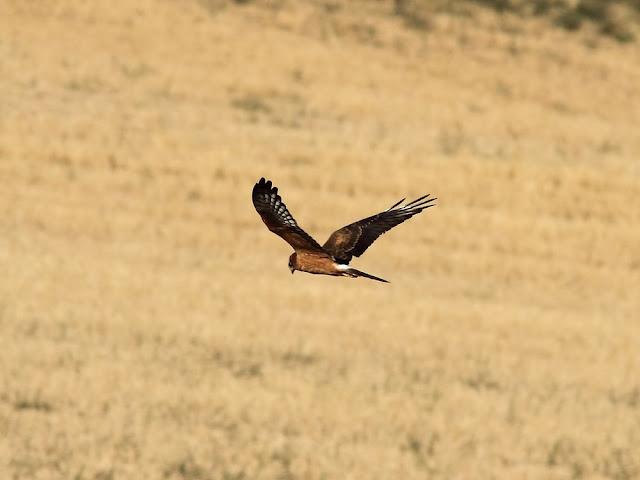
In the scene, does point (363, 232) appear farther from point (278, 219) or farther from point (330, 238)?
point (278, 219)

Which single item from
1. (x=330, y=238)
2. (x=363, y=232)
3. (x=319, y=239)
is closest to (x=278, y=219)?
(x=330, y=238)

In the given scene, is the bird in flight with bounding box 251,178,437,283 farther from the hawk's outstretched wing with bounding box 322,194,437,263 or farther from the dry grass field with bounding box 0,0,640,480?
the dry grass field with bounding box 0,0,640,480

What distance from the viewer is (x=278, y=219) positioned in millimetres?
4359

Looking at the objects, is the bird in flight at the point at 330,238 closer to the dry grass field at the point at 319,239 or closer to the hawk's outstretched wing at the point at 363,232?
the hawk's outstretched wing at the point at 363,232

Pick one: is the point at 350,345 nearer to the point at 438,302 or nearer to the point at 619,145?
the point at 438,302

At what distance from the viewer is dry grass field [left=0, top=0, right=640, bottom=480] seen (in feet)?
39.7

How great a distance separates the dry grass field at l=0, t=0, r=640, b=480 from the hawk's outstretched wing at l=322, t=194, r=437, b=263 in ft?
19.7

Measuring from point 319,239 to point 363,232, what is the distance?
14.6 meters

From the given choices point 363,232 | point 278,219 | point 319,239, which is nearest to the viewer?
point 278,219

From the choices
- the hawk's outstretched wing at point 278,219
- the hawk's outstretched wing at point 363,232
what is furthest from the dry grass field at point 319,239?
the hawk's outstretched wing at point 363,232

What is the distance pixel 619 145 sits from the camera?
2723 centimetres

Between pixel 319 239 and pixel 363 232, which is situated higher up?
pixel 363 232

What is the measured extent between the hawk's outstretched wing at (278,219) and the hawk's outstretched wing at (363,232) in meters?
0.11

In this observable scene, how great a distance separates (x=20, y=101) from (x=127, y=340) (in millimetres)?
10808
